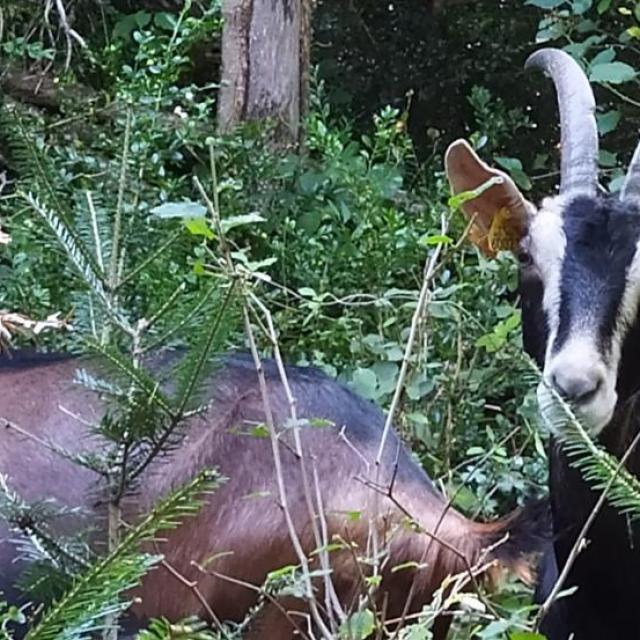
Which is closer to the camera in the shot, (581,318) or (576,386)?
(576,386)

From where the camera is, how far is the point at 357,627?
8.97 feet

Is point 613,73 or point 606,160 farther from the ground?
point 613,73

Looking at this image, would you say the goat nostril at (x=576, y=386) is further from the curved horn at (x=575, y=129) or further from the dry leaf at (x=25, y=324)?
the dry leaf at (x=25, y=324)

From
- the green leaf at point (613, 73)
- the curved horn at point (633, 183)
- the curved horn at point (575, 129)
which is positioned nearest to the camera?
the curved horn at point (633, 183)

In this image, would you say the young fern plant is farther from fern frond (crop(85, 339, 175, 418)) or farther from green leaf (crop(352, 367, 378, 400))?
green leaf (crop(352, 367, 378, 400))

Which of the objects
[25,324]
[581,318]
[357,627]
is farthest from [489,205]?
[357,627]

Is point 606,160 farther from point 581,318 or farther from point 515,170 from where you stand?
point 581,318

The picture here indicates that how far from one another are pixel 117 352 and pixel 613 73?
3.96 metres

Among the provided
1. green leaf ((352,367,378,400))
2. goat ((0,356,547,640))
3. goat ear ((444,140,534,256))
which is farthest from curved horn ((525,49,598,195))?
green leaf ((352,367,378,400))

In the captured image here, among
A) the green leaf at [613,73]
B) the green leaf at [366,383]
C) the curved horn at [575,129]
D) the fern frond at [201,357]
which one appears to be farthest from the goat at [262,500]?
the green leaf at [613,73]

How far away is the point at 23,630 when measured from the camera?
3.94 meters

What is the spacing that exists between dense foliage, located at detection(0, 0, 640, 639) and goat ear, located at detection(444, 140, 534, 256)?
15 centimetres

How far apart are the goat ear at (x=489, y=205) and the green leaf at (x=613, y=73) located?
154 cm

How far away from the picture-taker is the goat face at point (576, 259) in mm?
3588
